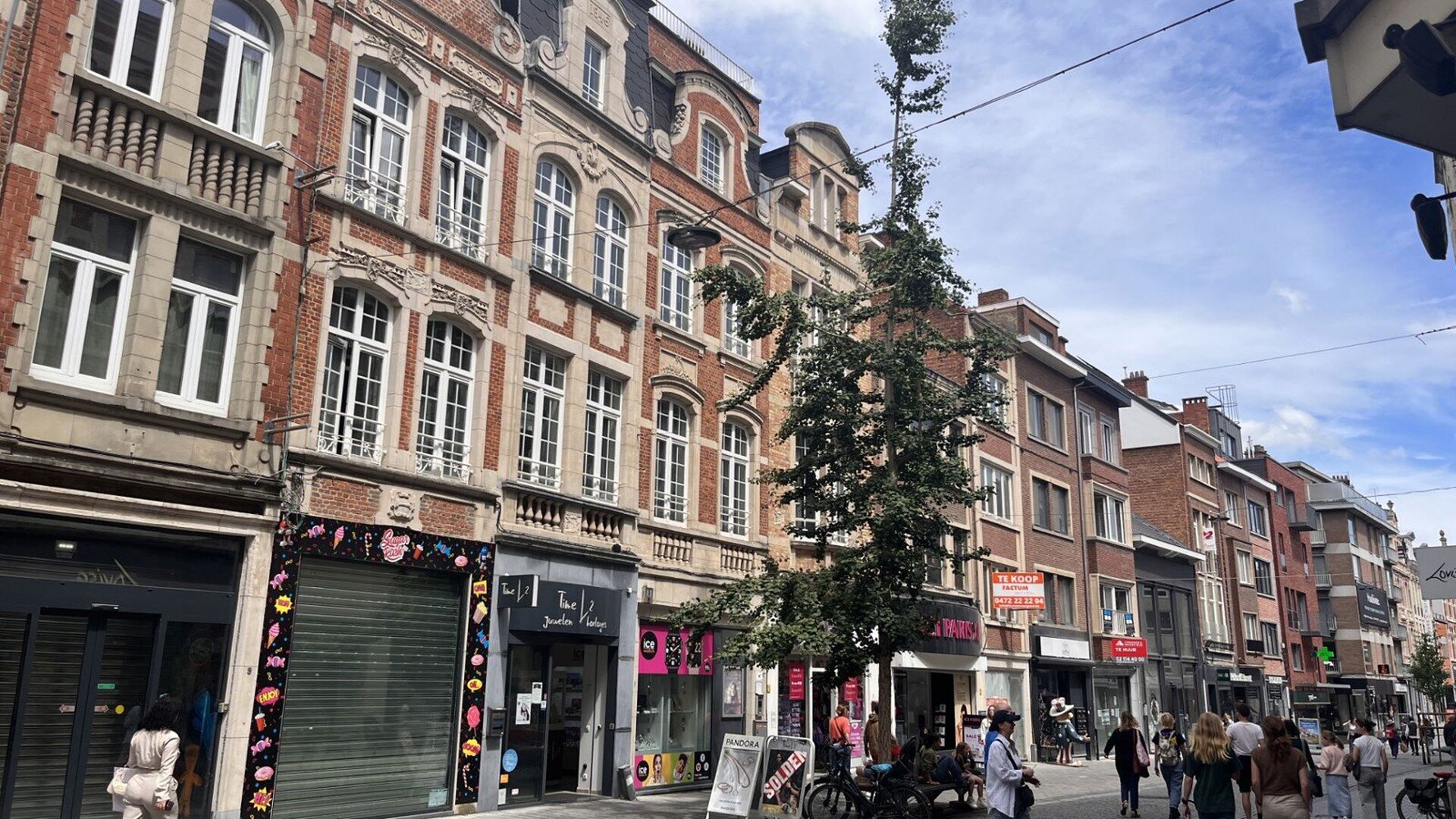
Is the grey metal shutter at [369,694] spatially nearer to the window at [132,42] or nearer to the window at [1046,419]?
the window at [132,42]

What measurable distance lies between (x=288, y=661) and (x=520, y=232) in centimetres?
764

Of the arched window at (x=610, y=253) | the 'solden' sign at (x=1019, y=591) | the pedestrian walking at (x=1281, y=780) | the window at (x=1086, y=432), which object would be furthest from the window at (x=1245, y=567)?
the pedestrian walking at (x=1281, y=780)

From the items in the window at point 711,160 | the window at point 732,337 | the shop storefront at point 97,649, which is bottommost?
the shop storefront at point 97,649

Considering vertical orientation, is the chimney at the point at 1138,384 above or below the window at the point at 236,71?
above

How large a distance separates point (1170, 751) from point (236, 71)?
16.8m

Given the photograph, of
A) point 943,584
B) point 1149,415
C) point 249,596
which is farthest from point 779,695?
point 1149,415

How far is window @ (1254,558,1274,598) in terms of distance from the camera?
174 ft

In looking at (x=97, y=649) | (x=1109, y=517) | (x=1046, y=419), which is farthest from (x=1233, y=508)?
(x=97, y=649)

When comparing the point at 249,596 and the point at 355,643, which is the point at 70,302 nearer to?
the point at 249,596

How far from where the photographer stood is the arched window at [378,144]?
15.1 metres

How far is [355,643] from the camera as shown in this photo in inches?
554

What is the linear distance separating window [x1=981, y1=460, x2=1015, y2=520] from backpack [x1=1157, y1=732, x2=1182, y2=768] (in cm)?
1422

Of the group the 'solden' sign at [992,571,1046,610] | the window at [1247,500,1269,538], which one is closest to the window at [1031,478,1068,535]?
the 'solden' sign at [992,571,1046,610]

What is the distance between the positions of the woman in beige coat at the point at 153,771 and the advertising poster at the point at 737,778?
679 centimetres
